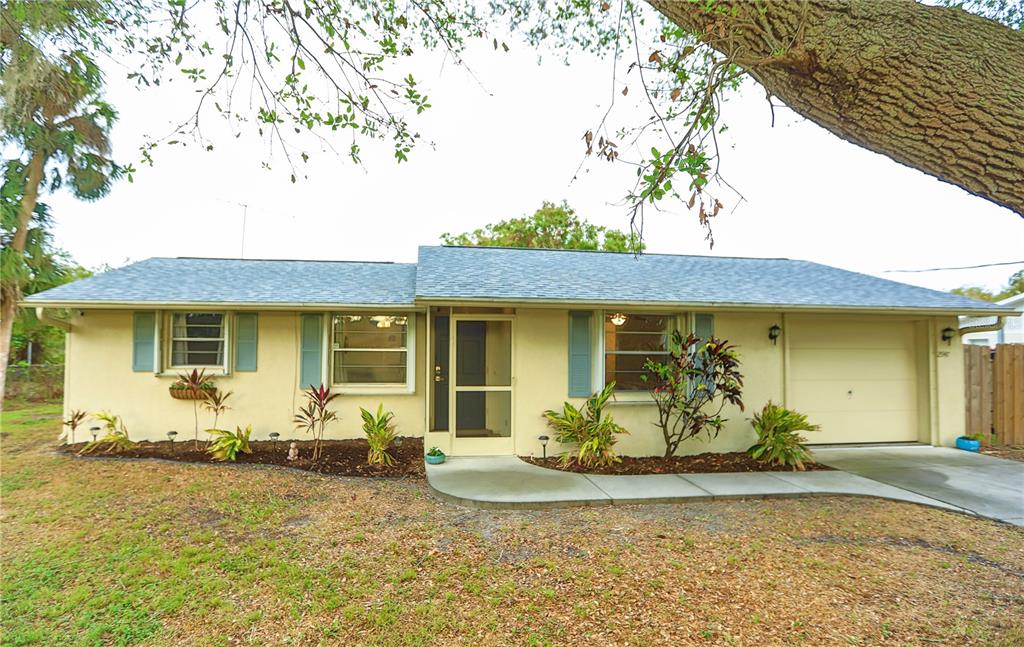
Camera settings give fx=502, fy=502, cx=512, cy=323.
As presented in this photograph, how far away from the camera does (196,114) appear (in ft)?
12.6

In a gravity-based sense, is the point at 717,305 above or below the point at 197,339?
above

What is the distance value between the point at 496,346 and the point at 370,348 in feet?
7.35

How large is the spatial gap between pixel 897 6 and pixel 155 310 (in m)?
9.07

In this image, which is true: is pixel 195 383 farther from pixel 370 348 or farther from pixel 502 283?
pixel 502 283

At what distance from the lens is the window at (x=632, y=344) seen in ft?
24.6

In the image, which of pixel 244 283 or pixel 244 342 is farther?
pixel 244 283

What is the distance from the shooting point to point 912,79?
2.10m

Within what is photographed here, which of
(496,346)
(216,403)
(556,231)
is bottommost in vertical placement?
(216,403)

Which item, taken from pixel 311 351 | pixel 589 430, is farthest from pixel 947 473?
pixel 311 351

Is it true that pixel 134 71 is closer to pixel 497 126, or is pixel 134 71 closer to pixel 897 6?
pixel 497 126

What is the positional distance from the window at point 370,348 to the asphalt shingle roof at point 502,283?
455 mm

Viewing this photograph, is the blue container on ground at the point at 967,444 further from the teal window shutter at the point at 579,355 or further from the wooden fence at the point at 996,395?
the teal window shutter at the point at 579,355

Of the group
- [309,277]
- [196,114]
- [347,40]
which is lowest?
[309,277]

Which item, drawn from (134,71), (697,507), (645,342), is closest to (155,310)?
(134,71)
